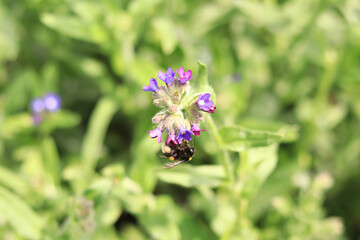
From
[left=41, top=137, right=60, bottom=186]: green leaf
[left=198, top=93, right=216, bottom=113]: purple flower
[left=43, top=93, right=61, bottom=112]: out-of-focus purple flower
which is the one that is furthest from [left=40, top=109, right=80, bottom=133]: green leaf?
[left=198, top=93, right=216, bottom=113]: purple flower

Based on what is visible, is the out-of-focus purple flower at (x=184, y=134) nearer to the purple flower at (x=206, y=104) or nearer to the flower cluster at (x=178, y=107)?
the flower cluster at (x=178, y=107)

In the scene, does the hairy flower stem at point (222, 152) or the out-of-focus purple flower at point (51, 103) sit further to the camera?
the out-of-focus purple flower at point (51, 103)

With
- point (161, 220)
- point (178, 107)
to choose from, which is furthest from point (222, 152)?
point (161, 220)

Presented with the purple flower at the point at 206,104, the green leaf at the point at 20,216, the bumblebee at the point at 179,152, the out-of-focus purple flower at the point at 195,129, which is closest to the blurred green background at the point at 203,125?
the green leaf at the point at 20,216

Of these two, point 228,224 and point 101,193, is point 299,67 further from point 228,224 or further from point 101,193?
point 101,193

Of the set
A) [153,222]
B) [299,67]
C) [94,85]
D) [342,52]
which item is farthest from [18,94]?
[342,52]

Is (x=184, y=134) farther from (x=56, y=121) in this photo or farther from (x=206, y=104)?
(x=56, y=121)
